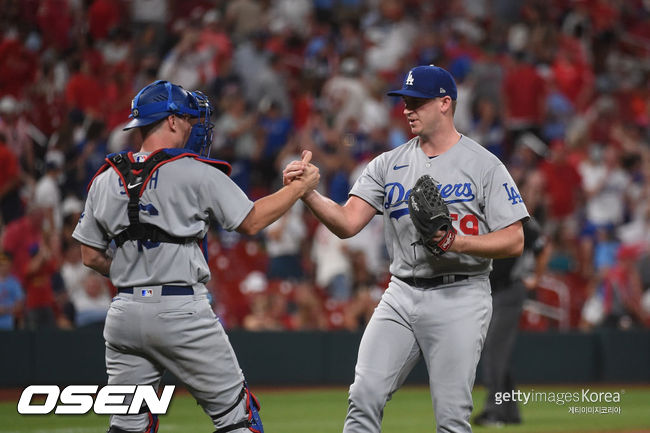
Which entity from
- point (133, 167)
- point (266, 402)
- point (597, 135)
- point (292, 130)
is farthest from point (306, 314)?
point (133, 167)

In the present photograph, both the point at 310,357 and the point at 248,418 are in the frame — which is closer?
the point at 248,418

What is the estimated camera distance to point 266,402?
1182 centimetres

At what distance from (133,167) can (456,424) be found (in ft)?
7.02

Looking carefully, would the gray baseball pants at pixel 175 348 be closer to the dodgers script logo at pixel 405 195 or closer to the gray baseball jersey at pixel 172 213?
the gray baseball jersey at pixel 172 213

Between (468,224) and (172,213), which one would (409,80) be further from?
(172,213)

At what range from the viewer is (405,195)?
5.54 metres

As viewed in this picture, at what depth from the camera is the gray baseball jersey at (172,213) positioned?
15.9 feet

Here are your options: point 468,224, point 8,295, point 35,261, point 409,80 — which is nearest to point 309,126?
point 35,261

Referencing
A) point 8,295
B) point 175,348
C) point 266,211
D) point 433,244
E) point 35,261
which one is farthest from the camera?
point 35,261

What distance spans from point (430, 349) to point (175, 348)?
1406mm

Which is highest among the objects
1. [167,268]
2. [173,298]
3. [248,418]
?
[167,268]

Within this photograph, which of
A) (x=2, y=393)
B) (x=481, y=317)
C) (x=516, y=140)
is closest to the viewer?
(x=481, y=317)

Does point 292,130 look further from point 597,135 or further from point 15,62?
point 597,135

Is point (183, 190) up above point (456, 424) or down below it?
above
